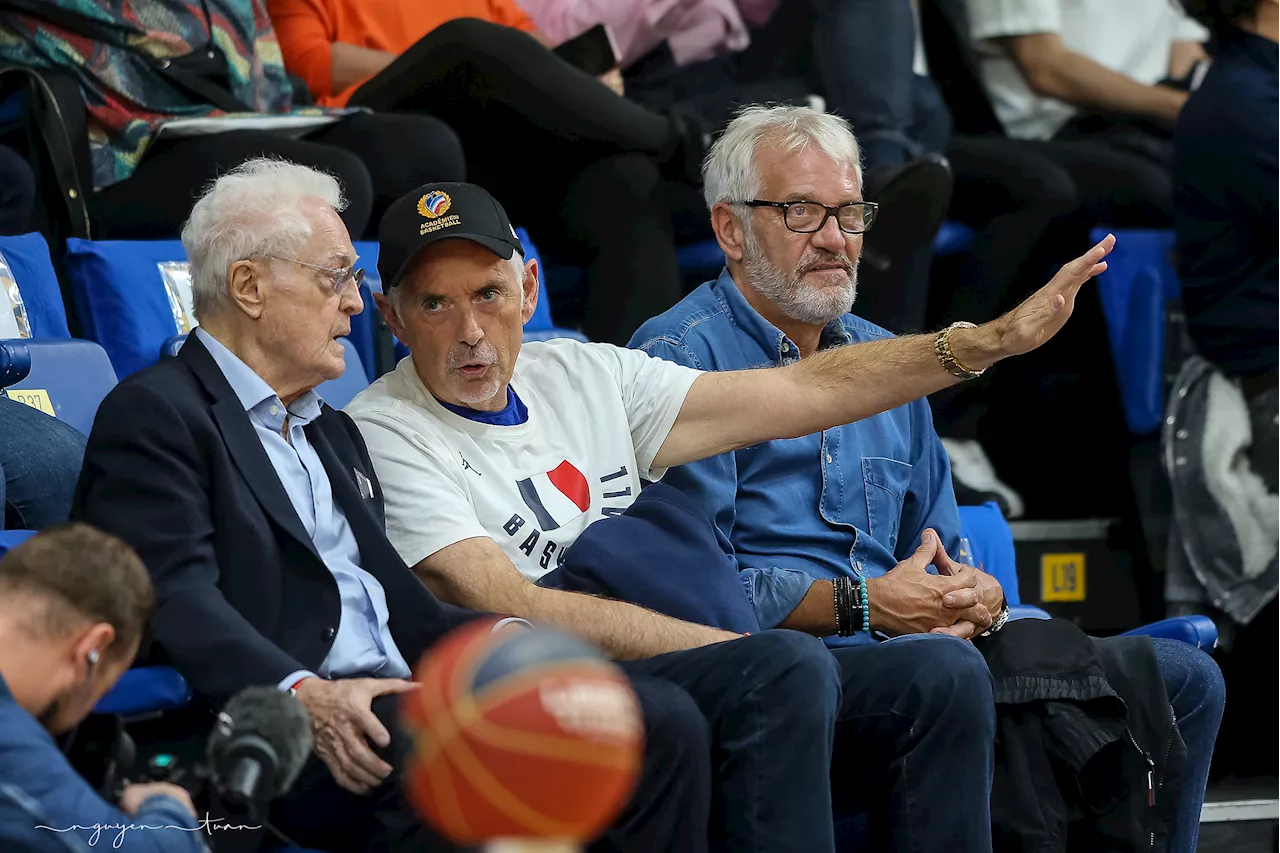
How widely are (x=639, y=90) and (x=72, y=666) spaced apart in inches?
112

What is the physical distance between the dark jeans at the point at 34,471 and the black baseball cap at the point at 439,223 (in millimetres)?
511

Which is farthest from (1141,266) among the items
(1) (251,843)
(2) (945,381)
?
(1) (251,843)

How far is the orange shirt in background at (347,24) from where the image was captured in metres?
3.67

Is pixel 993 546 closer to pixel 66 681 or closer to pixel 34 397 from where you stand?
pixel 34 397

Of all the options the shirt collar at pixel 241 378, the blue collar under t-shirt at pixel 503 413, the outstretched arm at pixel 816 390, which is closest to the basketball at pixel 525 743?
the shirt collar at pixel 241 378

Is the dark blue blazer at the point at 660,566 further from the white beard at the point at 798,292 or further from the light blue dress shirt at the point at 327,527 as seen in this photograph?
the white beard at the point at 798,292

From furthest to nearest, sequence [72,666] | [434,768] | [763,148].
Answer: [763,148]
[72,666]
[434,768]

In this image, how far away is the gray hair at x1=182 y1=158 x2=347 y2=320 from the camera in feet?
6.98

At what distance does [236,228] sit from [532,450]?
51cm

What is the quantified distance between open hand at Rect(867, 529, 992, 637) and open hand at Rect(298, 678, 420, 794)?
83 cm

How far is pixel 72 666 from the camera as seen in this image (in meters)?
1.47

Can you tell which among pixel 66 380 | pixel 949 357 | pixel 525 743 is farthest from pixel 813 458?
pixel 525 743

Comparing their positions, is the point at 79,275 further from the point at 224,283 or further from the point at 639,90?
the point at 639,90

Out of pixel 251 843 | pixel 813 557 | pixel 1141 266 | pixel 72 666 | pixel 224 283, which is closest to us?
pixel 72 666
